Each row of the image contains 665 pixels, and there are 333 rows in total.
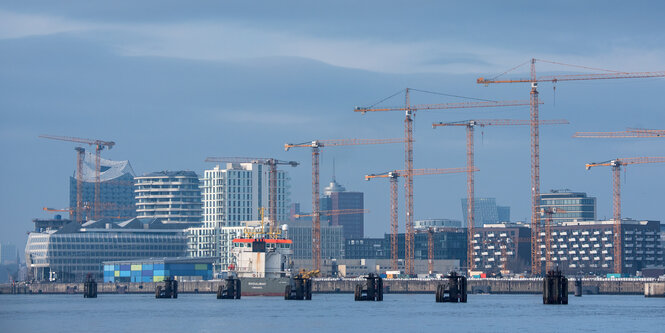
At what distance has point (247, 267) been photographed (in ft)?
648

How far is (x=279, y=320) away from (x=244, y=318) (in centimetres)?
609

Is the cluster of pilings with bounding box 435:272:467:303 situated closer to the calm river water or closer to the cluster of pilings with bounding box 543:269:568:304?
the calm river water

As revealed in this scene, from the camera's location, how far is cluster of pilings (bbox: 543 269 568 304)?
517ft

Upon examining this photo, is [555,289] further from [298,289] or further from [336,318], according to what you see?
[298,289]

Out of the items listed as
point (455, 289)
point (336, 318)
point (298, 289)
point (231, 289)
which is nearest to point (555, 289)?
point (455, 289)

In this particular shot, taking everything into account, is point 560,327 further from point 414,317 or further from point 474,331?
point 414,317

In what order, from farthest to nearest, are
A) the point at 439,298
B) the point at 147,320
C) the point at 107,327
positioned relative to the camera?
the point at 439,298, the point at 147,320, the point at 107,327

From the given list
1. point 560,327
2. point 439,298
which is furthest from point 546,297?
point 560,327

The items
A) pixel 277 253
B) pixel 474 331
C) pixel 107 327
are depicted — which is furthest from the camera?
pixel 277 253

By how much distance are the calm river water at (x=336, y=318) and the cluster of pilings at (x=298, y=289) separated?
26.2ft

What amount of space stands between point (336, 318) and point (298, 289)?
44.6m

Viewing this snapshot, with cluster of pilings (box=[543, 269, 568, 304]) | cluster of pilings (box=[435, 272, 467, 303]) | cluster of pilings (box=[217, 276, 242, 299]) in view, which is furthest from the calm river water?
cluster of pilings (box=[217, 276, 242, 299])

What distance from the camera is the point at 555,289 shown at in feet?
528

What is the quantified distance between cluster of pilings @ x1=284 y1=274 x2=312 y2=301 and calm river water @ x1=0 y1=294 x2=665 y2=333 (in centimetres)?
799
